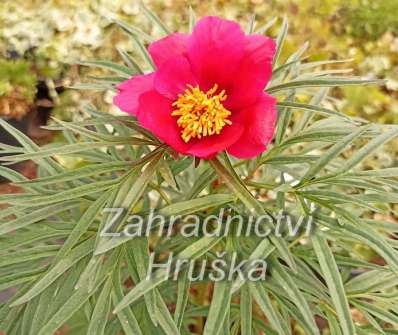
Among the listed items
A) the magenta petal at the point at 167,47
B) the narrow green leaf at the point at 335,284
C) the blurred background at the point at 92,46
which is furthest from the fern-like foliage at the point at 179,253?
the blurred background at the point at 92,46

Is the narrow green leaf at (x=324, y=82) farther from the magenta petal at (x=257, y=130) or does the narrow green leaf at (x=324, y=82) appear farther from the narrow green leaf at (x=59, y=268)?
the narrow green leaf at (x=59, y=268)

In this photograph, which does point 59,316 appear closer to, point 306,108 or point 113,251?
point 113,251

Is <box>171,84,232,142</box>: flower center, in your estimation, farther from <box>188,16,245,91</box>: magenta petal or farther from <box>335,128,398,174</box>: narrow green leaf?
<box>335,128,398,174</box>: narrow green leaf

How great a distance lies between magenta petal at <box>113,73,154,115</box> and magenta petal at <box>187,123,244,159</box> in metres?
0.09

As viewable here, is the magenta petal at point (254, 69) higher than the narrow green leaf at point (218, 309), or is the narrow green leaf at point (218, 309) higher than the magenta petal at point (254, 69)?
the magenta petal at point (254, 69)

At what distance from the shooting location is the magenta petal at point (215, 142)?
0.71 m

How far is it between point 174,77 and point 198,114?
0.06 meters

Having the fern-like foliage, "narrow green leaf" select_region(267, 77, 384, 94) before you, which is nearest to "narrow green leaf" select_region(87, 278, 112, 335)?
the fern-like foliage

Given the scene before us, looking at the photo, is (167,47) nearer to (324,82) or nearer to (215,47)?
(215,47)

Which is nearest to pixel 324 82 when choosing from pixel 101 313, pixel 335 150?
pixel 335 150

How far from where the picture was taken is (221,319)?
693 millimetres

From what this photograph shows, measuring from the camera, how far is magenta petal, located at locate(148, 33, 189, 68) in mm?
762

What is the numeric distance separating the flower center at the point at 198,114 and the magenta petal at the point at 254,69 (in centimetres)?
3

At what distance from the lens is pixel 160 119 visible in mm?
737
